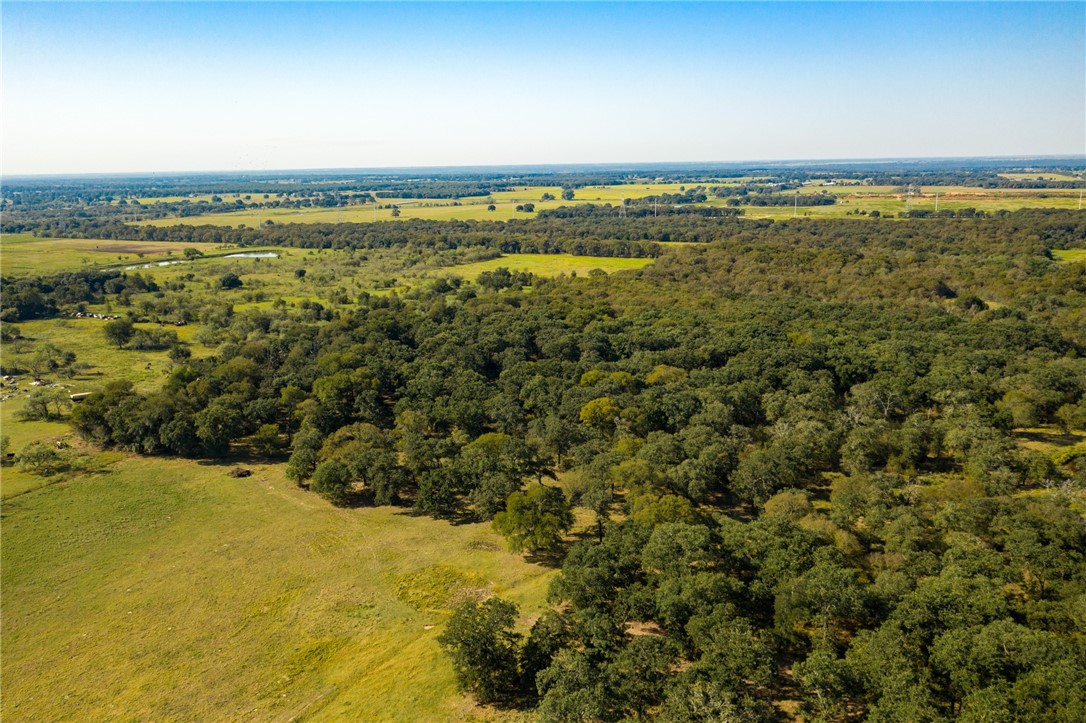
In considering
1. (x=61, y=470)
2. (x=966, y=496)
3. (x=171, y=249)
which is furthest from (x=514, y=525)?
(x=171, y=249)

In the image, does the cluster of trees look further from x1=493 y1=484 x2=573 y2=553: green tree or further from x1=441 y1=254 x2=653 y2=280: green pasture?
x1=441 y1=254 x2=653 y2=280: green pasture

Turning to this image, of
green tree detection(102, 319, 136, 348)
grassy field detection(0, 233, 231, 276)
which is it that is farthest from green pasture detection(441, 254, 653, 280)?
grassy field detection(0, 233, 231, 276)

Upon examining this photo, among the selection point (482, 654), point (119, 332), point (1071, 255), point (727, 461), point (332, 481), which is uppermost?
point (1071, 255)

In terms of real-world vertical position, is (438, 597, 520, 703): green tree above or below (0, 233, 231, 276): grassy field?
below

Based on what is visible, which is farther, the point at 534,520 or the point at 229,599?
the point at 534,520

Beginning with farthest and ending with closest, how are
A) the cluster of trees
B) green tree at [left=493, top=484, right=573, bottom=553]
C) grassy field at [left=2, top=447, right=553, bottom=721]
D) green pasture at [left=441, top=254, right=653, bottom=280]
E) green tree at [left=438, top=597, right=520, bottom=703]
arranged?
green pasture at [left=441, top=254, right=653, bottom=280]
green tree at [left=493, top=484, right=573, bottom=553]
grassy field at [left=2, top=447, right=553, bottom=721]
green tree at [left=438, top=597, right=520, bottom=703]
the cluster of trees

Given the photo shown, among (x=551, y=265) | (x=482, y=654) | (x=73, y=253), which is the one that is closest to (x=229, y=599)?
(x=482, y=654)

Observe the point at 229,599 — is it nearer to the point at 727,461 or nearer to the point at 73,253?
the point at 727,461
